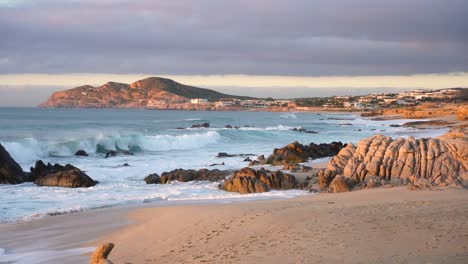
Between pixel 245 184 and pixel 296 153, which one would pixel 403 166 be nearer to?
pixel 245 184

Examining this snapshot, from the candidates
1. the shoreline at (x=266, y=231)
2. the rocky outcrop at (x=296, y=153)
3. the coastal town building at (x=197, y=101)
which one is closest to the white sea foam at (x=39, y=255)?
the shoreline at (x=266, y=231)

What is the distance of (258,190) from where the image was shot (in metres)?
15.8

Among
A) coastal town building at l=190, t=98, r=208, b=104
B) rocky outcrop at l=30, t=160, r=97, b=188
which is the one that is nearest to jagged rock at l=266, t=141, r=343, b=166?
rocky outcrop at l=30, t=160, r=97, b=188

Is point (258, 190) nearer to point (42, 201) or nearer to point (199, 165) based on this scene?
point (42, 201)

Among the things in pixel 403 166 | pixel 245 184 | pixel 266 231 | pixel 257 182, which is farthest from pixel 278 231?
pixel 403 166

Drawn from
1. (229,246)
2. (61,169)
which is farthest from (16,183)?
(229,246)

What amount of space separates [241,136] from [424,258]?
4149 centimetres

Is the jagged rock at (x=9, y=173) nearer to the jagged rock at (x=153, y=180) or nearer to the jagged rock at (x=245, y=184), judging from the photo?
the jagged rock at (x=153, y=180)

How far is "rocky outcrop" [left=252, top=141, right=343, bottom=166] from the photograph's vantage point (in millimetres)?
23875

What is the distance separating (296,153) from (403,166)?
991cm

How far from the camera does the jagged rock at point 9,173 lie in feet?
59.2

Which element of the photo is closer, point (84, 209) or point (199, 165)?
point (84, 209)

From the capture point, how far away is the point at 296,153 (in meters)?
25.3

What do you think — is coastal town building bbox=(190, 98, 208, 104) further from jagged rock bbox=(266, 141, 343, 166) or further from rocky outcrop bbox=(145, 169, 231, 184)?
rocky outcrop bbox=(145, 169, 231, 184)
